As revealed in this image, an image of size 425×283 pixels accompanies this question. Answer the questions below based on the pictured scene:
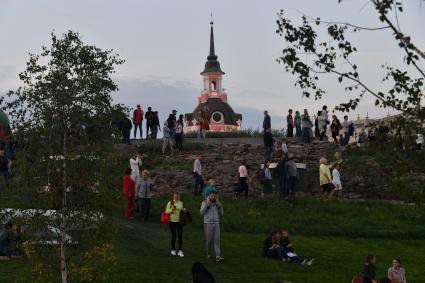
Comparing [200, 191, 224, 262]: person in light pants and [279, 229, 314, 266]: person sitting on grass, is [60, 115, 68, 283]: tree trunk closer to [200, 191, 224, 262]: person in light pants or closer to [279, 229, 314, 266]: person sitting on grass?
[200, 191, 224, 262]: person in light pants

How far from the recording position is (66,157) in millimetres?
15422

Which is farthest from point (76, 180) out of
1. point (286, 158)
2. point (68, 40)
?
point (286, 158)

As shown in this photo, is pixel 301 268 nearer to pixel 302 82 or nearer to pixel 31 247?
pixel 31 247

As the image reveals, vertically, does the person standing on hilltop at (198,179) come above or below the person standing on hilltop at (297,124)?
below

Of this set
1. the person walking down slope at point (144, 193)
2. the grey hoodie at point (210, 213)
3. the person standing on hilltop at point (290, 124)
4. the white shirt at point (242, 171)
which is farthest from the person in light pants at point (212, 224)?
the person standing on hilltop at point (290, 124)

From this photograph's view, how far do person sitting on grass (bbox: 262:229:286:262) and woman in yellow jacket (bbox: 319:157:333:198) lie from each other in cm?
978

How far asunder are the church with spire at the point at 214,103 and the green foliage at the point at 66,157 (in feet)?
323

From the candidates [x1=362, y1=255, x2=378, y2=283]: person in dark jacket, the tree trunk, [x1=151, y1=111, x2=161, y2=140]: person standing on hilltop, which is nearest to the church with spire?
[x1=151, y1=111, x2=161, y2=140]: person standing on hilltop

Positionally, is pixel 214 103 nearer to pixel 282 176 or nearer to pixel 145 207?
pixel 282 176

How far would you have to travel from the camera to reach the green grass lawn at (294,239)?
63.1 ft

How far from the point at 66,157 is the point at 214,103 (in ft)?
371

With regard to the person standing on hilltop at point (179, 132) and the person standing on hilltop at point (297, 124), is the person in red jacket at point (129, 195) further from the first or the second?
the person standing on hilltop at point (297, 124)

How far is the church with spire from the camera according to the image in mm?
122625

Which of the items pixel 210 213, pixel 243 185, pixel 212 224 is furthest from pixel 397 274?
pixel 243 185
